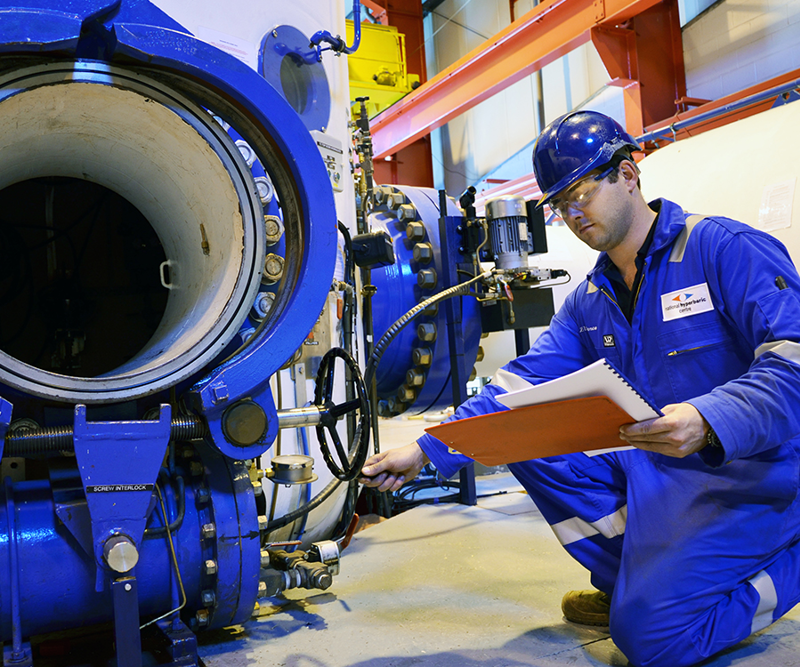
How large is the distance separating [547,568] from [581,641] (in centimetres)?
50

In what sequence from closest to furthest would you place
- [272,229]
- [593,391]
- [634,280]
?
[593,391] < [272,229] < [634,280]

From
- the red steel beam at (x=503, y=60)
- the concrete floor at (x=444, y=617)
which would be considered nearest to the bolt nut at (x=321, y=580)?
the concrete floor at (x=444, y=617)

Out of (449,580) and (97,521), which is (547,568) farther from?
(97,521)

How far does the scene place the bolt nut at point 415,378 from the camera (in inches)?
131

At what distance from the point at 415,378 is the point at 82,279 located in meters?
1.62

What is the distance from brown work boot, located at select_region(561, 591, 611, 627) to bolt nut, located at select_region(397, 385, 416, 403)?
1.79 m

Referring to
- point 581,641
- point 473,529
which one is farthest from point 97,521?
point 473,529

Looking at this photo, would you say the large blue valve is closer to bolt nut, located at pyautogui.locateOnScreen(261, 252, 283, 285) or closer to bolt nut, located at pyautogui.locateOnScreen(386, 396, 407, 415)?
bolt nut, located at pyautogui.locateOnScreen(261, 252, 283, 285)

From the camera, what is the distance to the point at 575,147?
1626 mm

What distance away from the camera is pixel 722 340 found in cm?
149

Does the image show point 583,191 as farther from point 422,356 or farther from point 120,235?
point 422,356

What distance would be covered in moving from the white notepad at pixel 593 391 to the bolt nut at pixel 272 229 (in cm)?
68

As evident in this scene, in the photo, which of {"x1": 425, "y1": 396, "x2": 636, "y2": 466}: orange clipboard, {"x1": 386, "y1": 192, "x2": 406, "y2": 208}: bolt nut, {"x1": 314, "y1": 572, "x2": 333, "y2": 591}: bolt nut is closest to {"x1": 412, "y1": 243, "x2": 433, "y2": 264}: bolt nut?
{"x1": 386, "y1": 192, "x2": 406, "y2": 208}: bolt nut

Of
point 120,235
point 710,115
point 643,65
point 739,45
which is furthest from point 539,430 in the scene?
point 739,45
